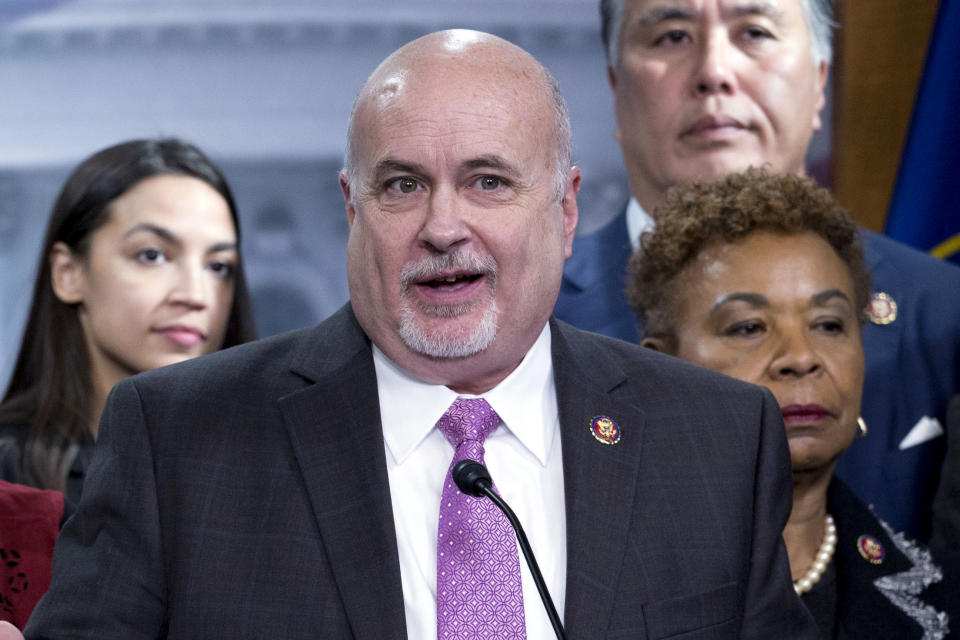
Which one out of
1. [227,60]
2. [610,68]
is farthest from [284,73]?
[610,68]

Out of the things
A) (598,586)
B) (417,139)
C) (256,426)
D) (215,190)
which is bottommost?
(598,586)

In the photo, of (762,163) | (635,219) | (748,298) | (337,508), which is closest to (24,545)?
(337,508)

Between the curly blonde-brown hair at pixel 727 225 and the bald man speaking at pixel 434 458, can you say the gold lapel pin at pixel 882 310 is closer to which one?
the curly blonde-brown hair at pixel 727 225

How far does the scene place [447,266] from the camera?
1477mm

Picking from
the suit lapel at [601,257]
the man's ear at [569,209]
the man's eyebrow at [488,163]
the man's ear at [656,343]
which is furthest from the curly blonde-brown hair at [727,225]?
the man's eyebrow at [488,163]

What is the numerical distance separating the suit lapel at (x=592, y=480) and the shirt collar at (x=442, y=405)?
0.10 feet

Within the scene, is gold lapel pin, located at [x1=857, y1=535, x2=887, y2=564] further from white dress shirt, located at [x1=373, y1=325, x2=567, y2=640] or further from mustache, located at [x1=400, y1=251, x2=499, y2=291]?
mustache, located at [x1=400, y1=251, x2=499, y2=291]

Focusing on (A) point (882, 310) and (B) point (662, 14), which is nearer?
(A) point (882, 310)

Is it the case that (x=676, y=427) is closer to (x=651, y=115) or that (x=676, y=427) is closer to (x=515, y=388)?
(x=515, y=388)

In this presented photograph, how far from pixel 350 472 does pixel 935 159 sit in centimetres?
220

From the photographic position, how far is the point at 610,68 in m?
2.69

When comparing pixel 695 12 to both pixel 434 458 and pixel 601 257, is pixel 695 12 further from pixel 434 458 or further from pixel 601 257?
pixel 434 458

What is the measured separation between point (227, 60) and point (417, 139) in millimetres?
1819

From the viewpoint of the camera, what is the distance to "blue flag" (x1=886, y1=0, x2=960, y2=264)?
3.12 m
